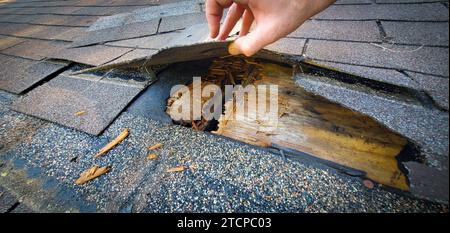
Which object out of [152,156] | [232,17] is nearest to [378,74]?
[232,17]

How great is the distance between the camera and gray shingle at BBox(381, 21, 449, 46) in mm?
1534

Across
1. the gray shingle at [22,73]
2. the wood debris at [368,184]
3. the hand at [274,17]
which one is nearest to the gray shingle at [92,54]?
the gray shingle at [22,73]

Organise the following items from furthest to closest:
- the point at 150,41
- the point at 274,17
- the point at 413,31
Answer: the point at 150,41, the point at 413,31, the point at 274,17

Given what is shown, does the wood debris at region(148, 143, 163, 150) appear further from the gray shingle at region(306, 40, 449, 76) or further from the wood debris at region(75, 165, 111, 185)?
the gray shingle at region(306, 40, 449, 76)

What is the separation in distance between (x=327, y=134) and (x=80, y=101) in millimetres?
1737

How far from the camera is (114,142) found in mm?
1483

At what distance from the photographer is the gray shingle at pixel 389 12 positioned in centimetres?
180

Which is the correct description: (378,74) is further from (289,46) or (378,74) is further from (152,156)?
(152,156)
